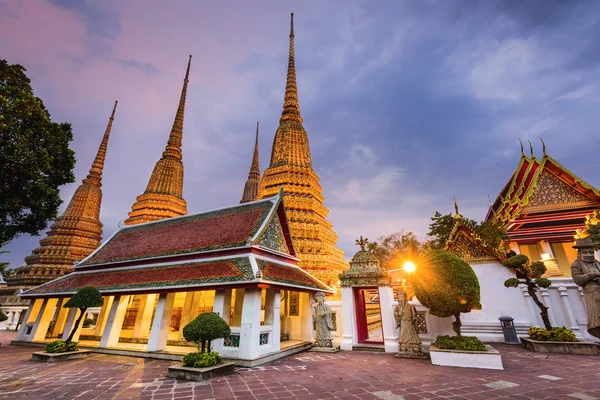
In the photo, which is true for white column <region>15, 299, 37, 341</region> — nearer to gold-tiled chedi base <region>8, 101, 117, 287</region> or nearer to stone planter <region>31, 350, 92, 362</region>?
stone planter <region>31, 350, 92, 362</region>

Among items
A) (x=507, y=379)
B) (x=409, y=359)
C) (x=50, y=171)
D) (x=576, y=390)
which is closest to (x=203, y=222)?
(x=50, y=171)

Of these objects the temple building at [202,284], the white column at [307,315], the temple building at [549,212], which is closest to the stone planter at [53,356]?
the temple building at [202,284]

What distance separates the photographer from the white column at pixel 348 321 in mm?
11156

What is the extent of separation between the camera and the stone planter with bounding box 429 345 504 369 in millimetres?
7105

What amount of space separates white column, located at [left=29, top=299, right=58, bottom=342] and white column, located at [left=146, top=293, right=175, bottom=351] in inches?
286

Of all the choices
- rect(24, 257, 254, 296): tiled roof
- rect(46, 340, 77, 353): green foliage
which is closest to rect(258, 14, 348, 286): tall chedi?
rect(24, 257, 254, 296): tiled roof

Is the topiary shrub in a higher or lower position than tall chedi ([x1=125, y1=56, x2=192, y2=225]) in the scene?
lower

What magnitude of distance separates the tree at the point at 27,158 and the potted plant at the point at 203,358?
9.79m

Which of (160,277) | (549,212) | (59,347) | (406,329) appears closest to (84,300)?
(59,347)

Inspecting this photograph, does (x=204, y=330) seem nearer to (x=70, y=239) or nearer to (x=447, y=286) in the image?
(x=447, y=286)

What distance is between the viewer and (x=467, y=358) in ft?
24.6

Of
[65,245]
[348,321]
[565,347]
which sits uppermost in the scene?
[65,245]

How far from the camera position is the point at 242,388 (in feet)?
19.4

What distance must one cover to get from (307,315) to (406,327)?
4.64 m
